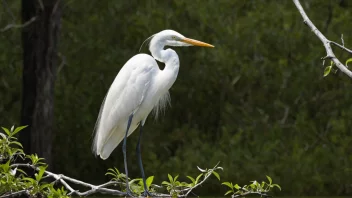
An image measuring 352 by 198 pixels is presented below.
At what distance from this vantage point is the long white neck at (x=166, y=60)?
12.8 feet

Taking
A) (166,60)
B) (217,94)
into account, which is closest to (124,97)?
(166,60)

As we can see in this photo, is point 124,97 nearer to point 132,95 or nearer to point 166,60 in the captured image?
point 132,95

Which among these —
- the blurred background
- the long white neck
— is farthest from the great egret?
the blurred background

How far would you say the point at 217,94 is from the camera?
26.4 feet

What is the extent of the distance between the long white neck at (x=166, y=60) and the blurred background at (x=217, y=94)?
11.7ft

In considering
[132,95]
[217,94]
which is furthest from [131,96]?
[217,94]

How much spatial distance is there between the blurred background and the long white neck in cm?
355

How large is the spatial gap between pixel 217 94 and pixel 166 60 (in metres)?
4.14

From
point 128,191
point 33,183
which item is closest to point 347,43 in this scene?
point 128,191

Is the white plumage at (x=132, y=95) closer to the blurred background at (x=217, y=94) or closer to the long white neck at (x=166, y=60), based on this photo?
the long white neck at (x=166, y=60)

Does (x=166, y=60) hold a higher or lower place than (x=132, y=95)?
higher

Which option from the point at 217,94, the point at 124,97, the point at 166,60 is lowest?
the point at 217,94

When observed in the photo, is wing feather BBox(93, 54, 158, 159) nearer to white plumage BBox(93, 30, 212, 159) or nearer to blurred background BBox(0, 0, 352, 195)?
white plumage BBox(93, 30, 212, 159)

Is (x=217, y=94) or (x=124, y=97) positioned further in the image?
(x=217, y=94)
